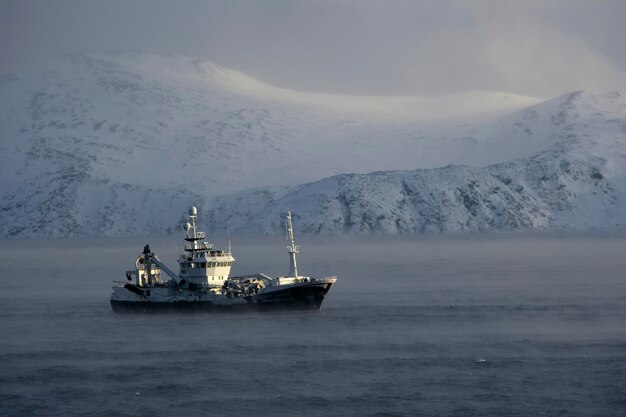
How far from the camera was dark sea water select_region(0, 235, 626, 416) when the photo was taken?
232ft

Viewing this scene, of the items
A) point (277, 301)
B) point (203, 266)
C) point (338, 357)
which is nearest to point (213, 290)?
point (203, 266)

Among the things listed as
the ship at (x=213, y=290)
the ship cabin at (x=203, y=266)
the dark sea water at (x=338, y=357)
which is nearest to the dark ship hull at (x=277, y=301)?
the ship at (x=213, y=290)

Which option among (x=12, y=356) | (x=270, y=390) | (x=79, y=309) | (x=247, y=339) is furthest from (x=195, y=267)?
(x=270, y=390)

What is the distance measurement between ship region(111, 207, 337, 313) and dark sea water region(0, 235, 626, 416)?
2.51 m

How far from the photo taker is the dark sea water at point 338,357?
232 ft

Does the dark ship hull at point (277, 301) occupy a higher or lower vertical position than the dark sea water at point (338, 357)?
higher

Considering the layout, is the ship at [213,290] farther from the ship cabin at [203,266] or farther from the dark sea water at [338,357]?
the dark sea water at [338,357]

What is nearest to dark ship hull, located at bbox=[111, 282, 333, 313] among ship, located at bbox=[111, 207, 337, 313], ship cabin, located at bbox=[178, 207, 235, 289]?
ship, located at bbox=[111, 207, 337, 313]

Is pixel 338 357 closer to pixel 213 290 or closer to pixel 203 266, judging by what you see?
pixel 213 290

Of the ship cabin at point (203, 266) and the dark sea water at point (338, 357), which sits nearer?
the dark sea water at point (338, 357)

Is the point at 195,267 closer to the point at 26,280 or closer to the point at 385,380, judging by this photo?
the point at 385,380

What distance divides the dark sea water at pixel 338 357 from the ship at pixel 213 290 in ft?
8.24

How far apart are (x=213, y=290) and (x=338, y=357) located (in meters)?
34.0

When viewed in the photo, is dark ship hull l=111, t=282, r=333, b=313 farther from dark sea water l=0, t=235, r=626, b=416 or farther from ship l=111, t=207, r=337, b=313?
dark sea water l=0, t=235, r=626, b=416
